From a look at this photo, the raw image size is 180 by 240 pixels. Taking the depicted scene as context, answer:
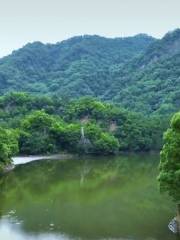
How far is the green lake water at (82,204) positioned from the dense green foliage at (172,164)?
316 centimetres

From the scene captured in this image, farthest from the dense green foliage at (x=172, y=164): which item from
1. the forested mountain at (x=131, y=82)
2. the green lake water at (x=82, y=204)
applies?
the forested mountain at (x=131, y=82)

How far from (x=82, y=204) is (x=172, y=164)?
14.1 metres

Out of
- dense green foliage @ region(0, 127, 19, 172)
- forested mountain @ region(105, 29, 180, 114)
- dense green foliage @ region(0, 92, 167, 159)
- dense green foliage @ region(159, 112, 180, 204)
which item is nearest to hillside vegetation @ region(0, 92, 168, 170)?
dense green foliage @ region(0, 92, 167, 159)

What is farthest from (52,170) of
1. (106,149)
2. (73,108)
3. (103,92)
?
(103,92)

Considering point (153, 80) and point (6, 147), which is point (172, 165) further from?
point (153, 80)

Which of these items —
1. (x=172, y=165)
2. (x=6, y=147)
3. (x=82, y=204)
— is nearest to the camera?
(x=172, y=165)

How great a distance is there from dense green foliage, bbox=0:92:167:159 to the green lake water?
1899 centimetres

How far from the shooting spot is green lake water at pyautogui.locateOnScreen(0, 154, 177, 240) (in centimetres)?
3666

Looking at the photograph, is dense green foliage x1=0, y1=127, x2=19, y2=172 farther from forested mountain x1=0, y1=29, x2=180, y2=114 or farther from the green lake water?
forested mountain x1=0, y1=29, x2=180, y2=114

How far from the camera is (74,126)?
98125mm

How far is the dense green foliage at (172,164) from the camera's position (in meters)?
34.1

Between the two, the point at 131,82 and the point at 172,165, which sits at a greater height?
the point at 131,82

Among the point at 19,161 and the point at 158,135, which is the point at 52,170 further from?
the point at 158,135

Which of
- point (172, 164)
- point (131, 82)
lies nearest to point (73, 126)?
point (172, 164)
